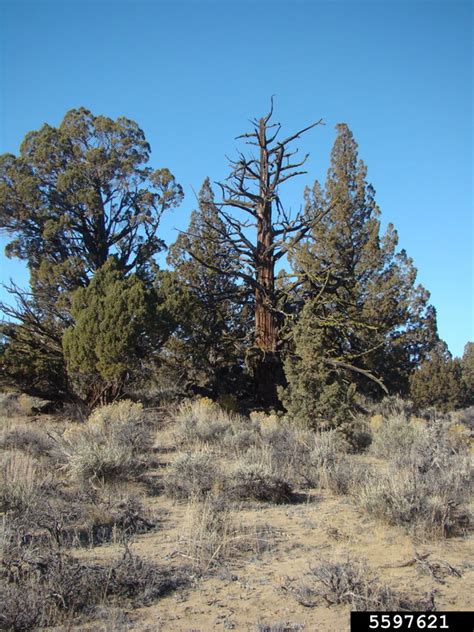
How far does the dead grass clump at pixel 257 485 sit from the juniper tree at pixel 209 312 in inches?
363

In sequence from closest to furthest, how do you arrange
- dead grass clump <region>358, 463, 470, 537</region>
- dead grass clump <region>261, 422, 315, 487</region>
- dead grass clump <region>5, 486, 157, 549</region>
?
dead grass clump <region>5, 486, 157, 549</region>, dead grass clump <region>358, 463, 470, 537</region>, dead grass clump <region>261, 422, 315, 487</region>

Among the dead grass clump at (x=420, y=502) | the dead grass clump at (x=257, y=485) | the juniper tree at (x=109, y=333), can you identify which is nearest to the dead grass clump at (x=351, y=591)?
the dead grass clump at (x=420, y=502)

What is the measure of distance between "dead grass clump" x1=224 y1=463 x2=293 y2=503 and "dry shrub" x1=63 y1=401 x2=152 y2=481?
166cm

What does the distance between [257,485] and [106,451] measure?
2.28m

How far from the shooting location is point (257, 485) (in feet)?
24.4

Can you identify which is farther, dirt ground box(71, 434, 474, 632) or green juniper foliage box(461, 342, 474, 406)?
green juniper foliage box(461, 342, 474, 406)

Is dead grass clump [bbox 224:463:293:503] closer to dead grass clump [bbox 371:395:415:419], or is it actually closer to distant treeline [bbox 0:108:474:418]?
distant treeline [bbox 0:108:474:418]

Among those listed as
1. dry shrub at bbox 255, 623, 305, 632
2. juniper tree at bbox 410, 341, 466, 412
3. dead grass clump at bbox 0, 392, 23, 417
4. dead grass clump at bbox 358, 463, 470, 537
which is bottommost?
dry shrub at bbox 255, 623, 305, 632

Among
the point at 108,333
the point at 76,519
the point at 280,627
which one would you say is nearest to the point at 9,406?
the point at 108,333

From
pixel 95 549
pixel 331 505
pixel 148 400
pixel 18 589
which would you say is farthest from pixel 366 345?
pixel 18 589

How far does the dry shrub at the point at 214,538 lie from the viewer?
533cm

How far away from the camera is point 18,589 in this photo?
14.0 ft

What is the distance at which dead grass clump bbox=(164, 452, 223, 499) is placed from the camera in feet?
24.3

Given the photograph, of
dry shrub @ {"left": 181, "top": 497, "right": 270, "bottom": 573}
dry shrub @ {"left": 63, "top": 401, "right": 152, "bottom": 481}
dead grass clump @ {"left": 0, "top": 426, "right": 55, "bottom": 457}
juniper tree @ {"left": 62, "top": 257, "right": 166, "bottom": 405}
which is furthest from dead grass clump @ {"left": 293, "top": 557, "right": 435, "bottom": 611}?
juniper tree @ {"left": 62, "top": 257, "right": 166, "bottom": 405}
